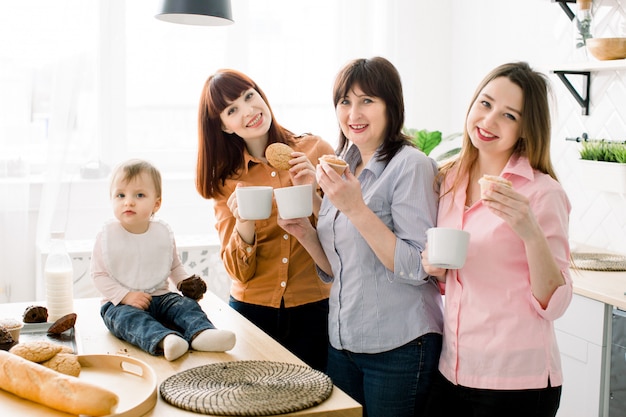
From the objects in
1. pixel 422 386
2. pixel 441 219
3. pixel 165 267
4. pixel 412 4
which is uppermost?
pixel 412 4

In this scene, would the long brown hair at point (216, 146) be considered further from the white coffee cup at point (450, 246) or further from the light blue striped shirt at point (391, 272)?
the white coffee cup at point (450, 246)

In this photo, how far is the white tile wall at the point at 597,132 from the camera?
3.12 m

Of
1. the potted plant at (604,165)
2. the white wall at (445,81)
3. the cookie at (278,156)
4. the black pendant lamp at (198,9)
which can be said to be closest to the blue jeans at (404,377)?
the cookie at (278,156)

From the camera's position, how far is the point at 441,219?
1792mm

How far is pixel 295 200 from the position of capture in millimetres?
1861

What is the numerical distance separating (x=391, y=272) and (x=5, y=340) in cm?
88

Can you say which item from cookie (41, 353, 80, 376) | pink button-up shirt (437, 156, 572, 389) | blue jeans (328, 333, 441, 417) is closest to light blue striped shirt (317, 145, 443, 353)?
blue jeans (328, 333, 441, 417)

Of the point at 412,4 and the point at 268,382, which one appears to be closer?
Answer: the point at 268,382

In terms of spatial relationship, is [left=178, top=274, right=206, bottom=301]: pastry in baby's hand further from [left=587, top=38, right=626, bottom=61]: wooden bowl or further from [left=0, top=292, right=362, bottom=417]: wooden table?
[left=587, top=38, right=626, bottom=61]: wooden bowl

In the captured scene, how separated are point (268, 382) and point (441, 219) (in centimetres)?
55

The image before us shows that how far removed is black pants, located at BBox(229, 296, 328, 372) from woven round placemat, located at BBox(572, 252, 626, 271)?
41.9 inches

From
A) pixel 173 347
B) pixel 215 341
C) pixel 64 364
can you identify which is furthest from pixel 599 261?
pixel 64 364

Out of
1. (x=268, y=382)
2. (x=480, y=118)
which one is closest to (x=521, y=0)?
(x=480, y=118)

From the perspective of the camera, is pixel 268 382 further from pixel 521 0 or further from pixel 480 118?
pixel 521 0
